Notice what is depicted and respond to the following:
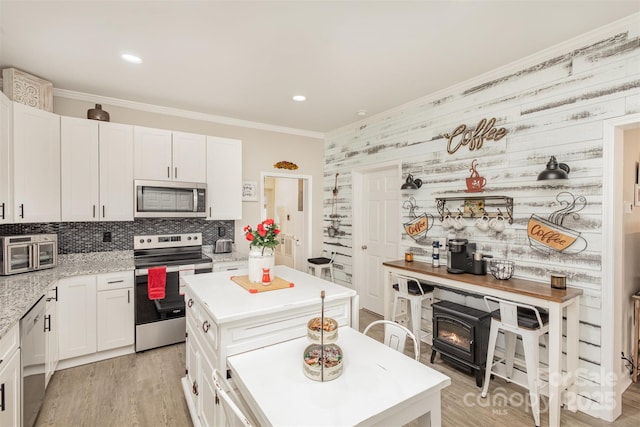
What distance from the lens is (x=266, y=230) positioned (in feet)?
6.89

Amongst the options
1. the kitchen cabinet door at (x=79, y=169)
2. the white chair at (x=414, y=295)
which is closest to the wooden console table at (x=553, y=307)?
the white chair at (x=414, y=295)

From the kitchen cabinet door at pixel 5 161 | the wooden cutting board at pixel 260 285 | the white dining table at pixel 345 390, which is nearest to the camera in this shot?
the white dining table at pixel 345 390

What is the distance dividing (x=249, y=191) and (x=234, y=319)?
3145 mm

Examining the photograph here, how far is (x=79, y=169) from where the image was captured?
10.1ft

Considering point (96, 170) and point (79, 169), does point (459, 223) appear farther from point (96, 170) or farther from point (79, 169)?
point (79, 169)

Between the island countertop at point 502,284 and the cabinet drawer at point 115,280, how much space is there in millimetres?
2720

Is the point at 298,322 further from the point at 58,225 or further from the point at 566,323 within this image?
the point at 58,225

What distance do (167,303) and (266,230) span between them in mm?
1865

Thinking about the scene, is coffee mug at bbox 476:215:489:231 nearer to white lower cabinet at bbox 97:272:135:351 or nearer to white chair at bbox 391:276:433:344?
white chair at bbox 391:276:433:344

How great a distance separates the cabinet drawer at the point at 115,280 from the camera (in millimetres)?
2939

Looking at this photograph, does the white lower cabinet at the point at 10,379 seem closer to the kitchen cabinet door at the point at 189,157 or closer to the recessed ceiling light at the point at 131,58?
the recessed ceiling light at the point at 131,58

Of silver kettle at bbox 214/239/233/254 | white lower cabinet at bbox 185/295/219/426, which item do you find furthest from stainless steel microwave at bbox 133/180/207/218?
white lower cabinet at bbox 185/295/219/426

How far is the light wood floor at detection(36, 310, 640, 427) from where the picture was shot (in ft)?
7.12

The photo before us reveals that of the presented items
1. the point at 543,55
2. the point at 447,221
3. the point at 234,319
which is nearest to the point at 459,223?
the point at 447,221
